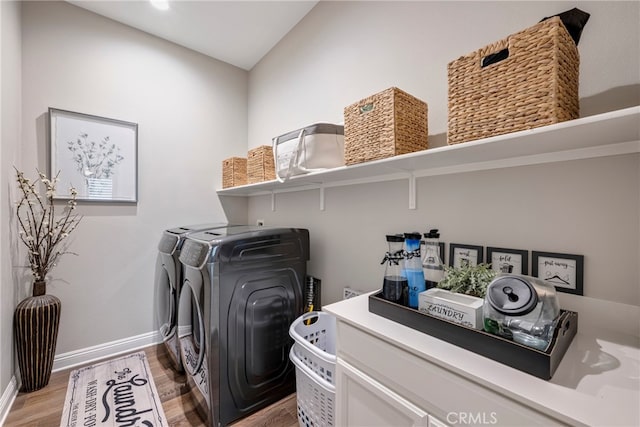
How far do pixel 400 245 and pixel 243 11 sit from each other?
89.4 inches

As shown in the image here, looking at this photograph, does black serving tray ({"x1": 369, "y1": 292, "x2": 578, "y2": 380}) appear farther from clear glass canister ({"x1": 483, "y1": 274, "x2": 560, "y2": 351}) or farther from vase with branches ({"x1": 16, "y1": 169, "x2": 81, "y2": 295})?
vase with branches ({"x1": 16, "y1": 169, "x2": 81, "y2": 295})

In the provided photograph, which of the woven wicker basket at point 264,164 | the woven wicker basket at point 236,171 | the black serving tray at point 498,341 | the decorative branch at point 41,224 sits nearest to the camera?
the black serving tray at point 498,341

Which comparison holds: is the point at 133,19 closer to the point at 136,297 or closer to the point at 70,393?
the point at 136,297

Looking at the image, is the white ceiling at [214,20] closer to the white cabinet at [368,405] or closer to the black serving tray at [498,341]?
the black serving tray at [498,341]

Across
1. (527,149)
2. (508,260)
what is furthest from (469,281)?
(527,149)

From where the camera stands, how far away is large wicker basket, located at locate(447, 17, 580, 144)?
81 cm

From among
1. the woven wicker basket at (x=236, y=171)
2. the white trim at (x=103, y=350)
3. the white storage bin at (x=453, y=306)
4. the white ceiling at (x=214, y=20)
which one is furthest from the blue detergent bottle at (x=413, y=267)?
the white trim at (x=103, y=350)

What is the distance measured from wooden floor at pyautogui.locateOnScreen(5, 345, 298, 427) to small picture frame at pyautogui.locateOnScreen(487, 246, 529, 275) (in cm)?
140

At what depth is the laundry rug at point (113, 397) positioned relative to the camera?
5.09 feet

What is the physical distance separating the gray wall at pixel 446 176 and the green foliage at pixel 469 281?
250 millimetres

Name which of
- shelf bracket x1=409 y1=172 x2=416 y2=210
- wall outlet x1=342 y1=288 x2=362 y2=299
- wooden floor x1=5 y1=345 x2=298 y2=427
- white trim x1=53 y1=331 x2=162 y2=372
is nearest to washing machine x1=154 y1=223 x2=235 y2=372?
wooden floor x1=5 y1=345 x2=298 y2=427

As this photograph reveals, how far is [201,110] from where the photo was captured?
2773mm

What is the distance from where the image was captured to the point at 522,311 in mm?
729

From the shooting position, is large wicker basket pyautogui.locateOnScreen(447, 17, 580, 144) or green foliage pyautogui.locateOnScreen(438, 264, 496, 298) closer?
large wicker basket pyautogui.locateOnScreen(447, 17, 580, 144)
